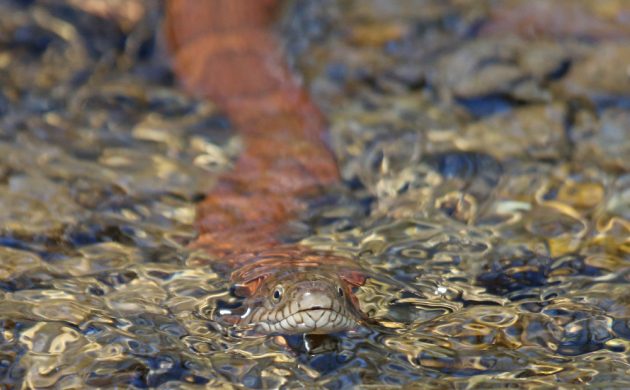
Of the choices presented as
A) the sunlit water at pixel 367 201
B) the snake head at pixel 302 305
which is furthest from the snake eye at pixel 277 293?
the sunlit water at pixel 367 201

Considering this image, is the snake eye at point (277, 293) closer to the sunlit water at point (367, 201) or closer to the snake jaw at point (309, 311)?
the snake jaw at point (309, 311)

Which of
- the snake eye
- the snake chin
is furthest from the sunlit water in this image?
the snake eye

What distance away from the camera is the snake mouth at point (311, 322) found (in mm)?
3262

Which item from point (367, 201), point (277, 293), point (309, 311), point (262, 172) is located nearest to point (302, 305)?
point (309, 311)

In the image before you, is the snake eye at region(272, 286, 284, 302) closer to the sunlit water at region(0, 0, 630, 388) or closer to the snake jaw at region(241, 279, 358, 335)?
the snake jaw at region(241, 279, 358, 335)

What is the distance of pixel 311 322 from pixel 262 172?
4.89 feet

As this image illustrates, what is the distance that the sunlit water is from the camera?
10.5ft

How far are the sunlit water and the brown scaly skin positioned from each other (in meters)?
0.09

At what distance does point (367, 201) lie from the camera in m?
4.41

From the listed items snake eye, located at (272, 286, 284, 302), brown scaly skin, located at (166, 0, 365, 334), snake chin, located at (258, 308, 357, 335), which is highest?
brown scaly skin, located at (166, 0, 365, 334)

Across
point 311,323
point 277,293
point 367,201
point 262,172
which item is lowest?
point 311,323

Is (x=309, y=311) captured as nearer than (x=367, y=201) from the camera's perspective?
Yes

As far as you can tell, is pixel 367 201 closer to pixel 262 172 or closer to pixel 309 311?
pixel 262 172

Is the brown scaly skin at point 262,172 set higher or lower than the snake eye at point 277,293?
higher
